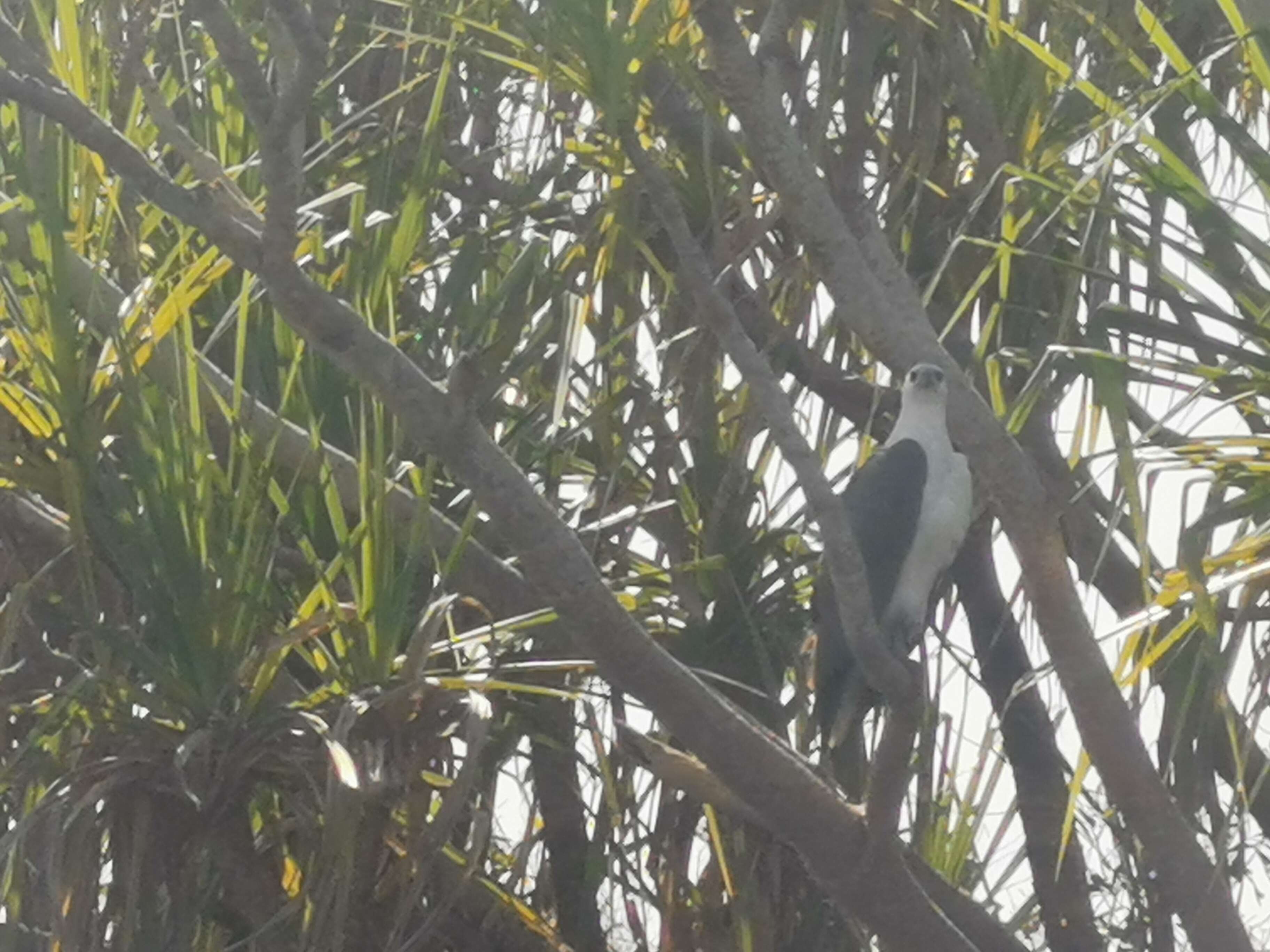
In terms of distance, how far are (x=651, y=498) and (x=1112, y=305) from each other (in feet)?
2.76

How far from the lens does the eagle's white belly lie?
94.7 inches

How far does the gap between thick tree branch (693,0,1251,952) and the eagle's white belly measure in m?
0.74

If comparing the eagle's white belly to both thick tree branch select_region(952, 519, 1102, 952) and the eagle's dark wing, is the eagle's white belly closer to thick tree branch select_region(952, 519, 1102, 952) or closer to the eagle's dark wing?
the eagle's dark wing

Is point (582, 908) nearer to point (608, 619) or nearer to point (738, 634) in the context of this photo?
point (738, 634)

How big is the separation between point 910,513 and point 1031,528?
2.90 feet

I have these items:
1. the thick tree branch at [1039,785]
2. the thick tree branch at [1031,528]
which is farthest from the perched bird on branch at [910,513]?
the thick tree branch at [1031,528]

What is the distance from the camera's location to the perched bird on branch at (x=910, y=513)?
241 cm

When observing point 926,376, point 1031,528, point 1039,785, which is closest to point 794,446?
point 1031,528

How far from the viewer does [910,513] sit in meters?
2.47

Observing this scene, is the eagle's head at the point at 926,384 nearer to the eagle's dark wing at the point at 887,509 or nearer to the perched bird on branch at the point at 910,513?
the perched bird on branch at the point at 910,513

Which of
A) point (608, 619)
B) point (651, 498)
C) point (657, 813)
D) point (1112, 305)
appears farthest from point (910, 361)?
point (657, 813)

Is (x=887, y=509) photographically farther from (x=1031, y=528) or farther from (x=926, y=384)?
(x=1031, y=528)

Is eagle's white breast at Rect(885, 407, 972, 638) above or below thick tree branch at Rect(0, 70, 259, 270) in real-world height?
above

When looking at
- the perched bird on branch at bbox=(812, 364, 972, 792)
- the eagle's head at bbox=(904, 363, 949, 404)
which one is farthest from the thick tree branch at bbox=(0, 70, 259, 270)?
the perched bird on branch at bbox=(812, 364, 972, 792)
